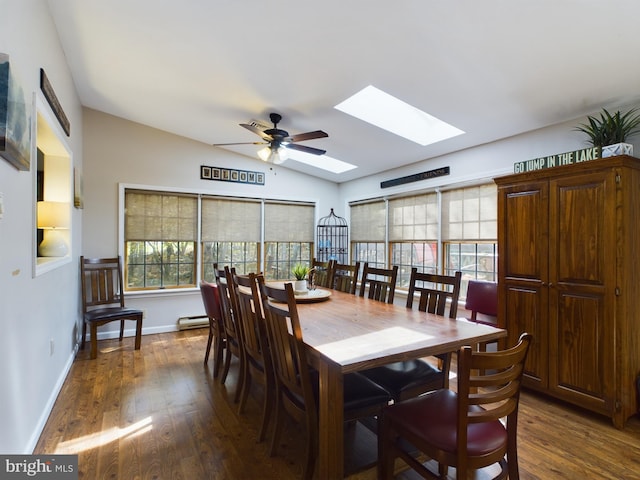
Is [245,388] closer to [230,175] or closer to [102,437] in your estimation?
[102,437]

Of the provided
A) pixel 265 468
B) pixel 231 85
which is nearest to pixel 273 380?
pixel 265 468

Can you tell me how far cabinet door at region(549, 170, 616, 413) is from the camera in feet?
7.84

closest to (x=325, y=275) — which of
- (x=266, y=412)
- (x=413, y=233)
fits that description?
(x=413, y=233)

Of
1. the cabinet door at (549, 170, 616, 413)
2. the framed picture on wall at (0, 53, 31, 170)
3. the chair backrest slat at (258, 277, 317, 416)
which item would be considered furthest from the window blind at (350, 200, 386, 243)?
the framed picture on wall at (0, 53, 31, 170)

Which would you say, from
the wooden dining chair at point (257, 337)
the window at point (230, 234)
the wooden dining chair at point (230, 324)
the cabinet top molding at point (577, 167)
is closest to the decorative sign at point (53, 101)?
the wooden dining chair at point (230, 324)

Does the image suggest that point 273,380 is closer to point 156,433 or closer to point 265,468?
point 265,468

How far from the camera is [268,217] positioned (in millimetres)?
5676

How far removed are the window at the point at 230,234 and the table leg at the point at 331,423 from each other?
13.2 ft

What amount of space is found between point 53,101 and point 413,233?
13.7 feet

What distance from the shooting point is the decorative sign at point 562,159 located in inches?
101

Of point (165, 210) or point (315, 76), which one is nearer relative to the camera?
point (315, 76)

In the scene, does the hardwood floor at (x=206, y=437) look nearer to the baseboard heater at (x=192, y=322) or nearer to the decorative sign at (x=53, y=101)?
the baseboard heater at (x=192, y=322)

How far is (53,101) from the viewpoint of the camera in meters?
2.67

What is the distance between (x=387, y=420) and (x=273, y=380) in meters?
0.88
